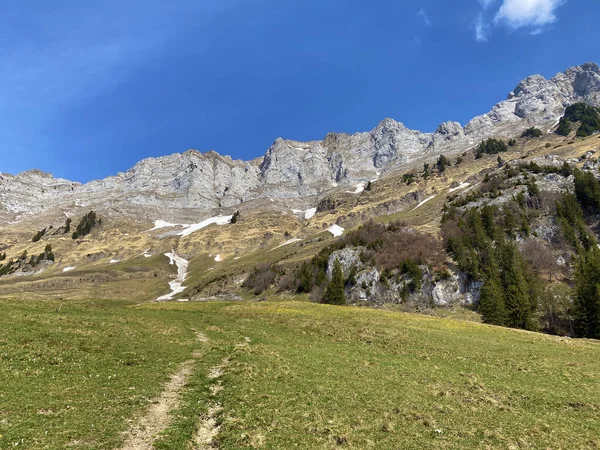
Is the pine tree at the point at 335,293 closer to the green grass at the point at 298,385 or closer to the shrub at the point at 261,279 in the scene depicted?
the shrub at the point at 261,279

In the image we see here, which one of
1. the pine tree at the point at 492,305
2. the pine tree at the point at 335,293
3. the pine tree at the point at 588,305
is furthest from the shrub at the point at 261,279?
the pine tree at the point at 588,305

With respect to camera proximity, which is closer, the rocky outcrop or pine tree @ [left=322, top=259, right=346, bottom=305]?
the rocky outcrop

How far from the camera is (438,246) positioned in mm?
123625

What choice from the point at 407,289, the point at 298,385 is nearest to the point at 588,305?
the point at 407,289

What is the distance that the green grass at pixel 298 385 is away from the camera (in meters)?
15.6

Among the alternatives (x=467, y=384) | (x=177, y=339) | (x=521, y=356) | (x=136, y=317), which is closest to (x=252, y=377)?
(x=177, y=339)

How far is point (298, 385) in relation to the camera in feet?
75.0

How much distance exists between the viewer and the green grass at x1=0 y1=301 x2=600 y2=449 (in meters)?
15.6

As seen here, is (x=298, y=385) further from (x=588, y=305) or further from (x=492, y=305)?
(x=588, y=305)

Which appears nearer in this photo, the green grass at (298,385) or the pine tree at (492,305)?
the green grass at (298,385)

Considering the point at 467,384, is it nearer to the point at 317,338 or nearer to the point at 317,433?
the point at 317,433

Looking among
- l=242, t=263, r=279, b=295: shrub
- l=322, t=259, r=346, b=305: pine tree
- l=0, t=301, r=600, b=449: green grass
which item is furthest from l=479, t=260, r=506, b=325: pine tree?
l=242, t=263, r=279, b=295: shrub

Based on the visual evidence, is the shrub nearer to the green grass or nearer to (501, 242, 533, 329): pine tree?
(501, 242, 533, 329): pine tree

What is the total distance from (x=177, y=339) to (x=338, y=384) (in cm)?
1741
